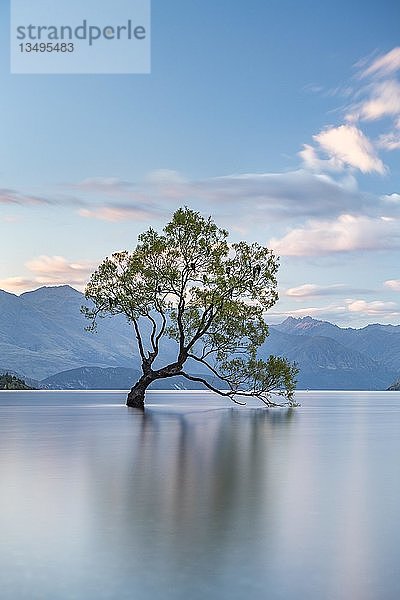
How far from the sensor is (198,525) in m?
13.9

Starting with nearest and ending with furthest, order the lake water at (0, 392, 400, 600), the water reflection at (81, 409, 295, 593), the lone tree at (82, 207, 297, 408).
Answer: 1. the lake water at (0, 392, 400, 600)
2. the water reflection at (81, 409, 295, 593)
3. the lone tree at (82, 207, 297, 408)

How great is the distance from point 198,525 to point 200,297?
156 ft

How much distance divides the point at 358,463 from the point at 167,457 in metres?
6.38

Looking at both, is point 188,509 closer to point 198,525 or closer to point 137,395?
point 198,525

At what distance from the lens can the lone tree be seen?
201ft

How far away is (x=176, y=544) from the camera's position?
12.3m

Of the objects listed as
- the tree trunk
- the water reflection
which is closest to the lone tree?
the tree trunk

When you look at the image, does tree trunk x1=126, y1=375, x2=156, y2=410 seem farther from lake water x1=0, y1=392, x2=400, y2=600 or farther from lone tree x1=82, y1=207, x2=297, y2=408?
lake water x1=0, y1=392, x2=400, y2=600

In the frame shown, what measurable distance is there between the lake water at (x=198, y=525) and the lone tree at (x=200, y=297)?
108 feet

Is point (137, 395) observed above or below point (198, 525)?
above

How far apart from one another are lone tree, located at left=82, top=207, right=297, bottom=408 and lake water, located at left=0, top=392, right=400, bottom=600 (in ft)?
108

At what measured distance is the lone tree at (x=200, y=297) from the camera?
61219mm

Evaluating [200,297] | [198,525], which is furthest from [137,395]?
[198,525]

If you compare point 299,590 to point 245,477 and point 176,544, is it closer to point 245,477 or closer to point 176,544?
point 176,544
